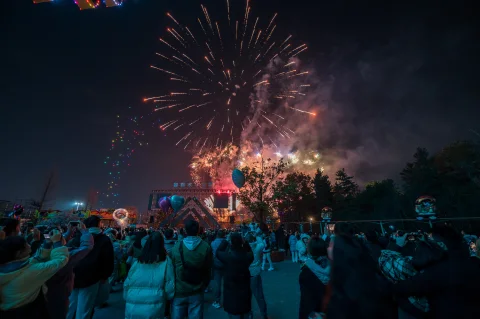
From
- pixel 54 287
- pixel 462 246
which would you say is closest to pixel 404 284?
pixel 462 246

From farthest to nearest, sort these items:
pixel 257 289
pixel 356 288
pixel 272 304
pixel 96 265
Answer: pixel 272 304 < pixel 257 289 < pixel 96 265 < pixel 356 288

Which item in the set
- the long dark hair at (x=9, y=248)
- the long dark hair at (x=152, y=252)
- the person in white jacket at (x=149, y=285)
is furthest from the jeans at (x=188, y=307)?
the long dark hair at (x=9, y=248)

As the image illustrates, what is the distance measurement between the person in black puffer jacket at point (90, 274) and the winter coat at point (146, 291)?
1.61 m

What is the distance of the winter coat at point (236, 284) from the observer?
394 centimetres

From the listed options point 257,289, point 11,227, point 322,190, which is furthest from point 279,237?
point 322,190

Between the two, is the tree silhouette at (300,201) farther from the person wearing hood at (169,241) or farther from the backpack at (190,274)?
the backpack at (190,274)

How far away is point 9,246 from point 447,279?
473cm

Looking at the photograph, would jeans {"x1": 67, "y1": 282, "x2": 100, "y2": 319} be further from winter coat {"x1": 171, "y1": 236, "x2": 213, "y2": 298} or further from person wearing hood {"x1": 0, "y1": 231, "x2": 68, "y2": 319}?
winter coat {"x1": 171, "y1": 236, "x2": 213, "y2": 298}

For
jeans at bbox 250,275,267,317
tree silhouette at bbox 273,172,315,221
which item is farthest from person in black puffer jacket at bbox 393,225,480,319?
tree silhouette at bbox 273,172,315,221

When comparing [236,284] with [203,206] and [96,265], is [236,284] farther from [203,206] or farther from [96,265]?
[203,206]

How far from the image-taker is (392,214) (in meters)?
31.5

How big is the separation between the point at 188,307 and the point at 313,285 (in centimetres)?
237

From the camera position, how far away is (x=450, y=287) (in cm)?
240

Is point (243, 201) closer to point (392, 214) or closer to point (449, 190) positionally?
point (392, 214)
